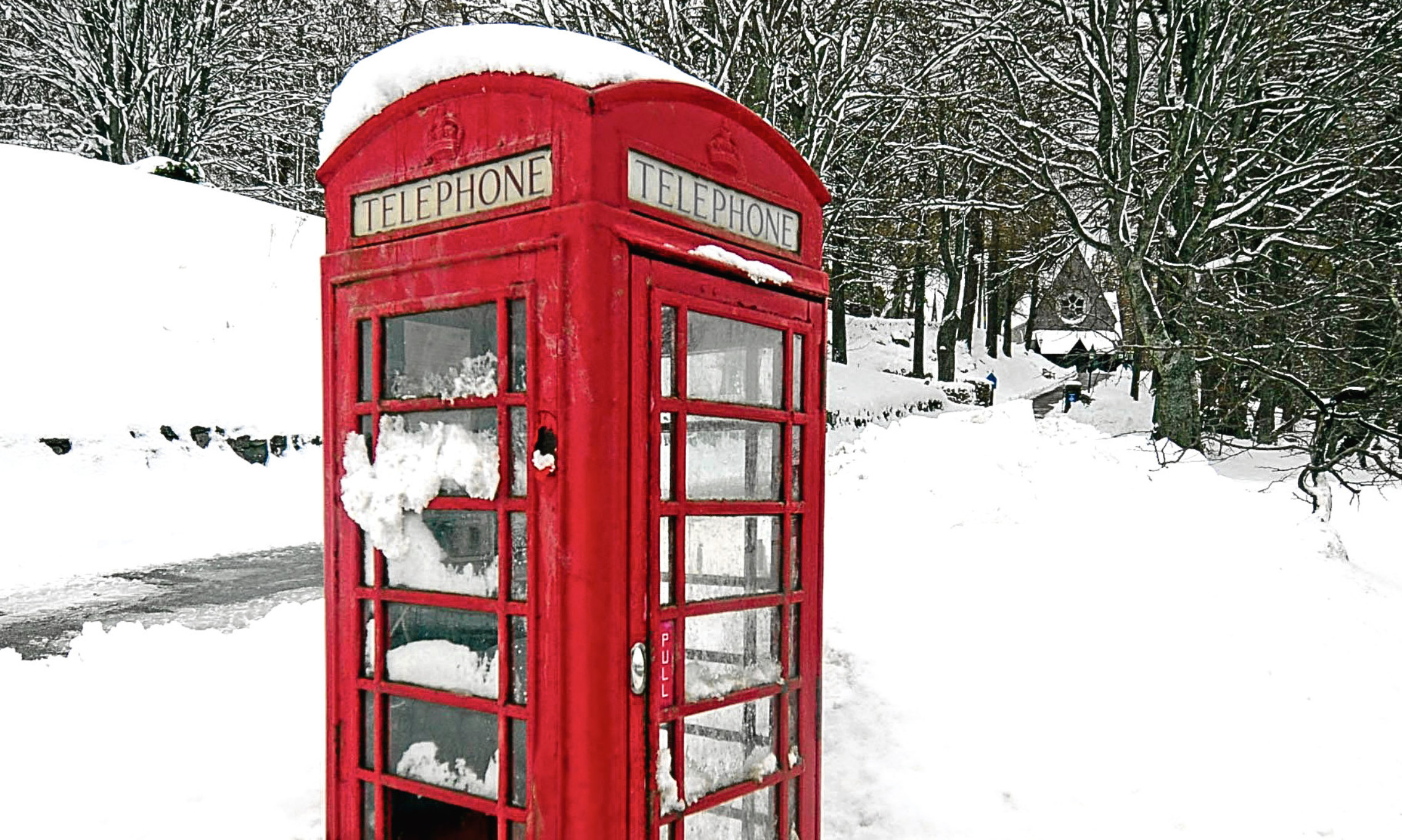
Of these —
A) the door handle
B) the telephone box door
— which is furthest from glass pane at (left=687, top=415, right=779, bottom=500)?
the door handle

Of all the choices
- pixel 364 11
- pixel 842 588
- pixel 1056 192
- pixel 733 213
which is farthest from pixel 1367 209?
pixel 364 11

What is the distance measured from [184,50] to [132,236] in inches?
309

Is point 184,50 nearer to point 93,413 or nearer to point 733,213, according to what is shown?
point 93,413

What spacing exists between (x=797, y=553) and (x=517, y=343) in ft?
3.64

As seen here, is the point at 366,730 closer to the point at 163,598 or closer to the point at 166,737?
the point at 166,737

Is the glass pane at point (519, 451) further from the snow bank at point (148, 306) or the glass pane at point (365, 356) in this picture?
the snow bank at point (148, 306)

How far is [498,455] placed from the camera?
248cm

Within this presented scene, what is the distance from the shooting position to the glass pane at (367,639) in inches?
109

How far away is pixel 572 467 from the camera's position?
91.1 inches

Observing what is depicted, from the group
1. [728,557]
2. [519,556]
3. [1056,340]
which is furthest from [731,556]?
[1056,340]

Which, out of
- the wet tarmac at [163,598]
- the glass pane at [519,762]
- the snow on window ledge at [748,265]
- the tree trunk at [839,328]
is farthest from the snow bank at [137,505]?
the tree trunk at [839,328]

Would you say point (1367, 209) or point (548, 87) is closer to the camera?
point (548, 87)

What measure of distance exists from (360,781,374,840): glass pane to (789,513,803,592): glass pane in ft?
4.42

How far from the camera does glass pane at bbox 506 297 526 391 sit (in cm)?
244
